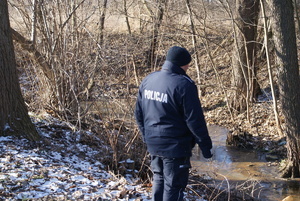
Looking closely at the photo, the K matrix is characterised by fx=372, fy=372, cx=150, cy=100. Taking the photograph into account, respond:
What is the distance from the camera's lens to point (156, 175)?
4.38 metres

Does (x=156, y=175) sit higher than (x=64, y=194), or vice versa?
(x=156, y=175)

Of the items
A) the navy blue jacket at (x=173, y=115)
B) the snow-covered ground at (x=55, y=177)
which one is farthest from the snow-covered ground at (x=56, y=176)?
the navy blue jacket at (x=173, y=115)

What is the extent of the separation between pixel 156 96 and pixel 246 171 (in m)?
5.33

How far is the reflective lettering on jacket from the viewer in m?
4.05

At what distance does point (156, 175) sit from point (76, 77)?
4601 mm

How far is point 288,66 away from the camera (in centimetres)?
795

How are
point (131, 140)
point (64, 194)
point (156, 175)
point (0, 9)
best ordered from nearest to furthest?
point (156, 175), point (64, 194), point (0, 9), point (131, 140)

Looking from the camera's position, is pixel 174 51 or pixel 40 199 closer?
pixel 174 51

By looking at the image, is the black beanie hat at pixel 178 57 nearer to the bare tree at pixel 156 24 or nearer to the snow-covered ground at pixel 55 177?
the snow-covered ground at pixel 55 177

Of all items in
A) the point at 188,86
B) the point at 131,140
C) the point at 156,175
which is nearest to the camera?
the point at 188,86

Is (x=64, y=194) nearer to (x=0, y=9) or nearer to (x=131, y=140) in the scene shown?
(x=131, y=140)

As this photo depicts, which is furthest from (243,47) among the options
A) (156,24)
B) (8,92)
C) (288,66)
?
(8,92)

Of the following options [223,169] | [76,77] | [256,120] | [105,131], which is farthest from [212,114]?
[105,131]

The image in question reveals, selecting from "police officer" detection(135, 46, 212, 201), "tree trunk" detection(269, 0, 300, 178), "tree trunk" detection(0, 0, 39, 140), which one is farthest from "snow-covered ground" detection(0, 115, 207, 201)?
"tree trunk" detection(269, 0, 300, 178)
